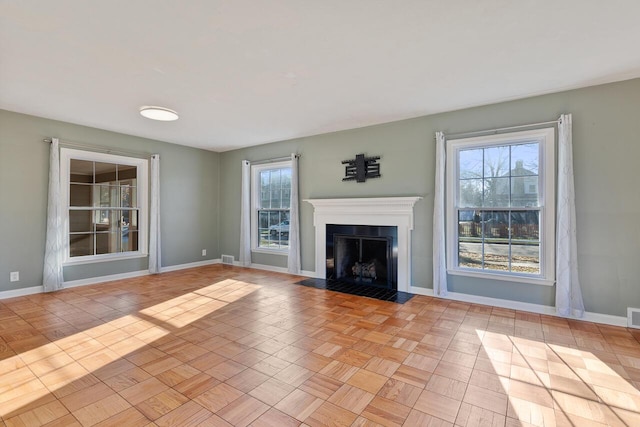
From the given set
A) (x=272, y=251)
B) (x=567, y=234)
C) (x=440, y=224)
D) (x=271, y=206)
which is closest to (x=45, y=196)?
(x=271, y=206)

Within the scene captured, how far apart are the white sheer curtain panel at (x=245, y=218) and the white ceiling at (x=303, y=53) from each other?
6.87 feet

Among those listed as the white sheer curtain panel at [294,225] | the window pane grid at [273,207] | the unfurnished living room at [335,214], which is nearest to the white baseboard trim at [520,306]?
the unfurnished living room at [335,214]

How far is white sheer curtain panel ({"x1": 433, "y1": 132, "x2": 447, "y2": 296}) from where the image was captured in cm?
395

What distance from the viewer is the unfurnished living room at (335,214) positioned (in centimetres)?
200

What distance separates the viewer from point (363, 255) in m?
4.85

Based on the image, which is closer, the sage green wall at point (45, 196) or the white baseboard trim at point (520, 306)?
the white baseboard trim at point (520, 306)

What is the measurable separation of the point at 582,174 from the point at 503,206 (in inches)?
31.5

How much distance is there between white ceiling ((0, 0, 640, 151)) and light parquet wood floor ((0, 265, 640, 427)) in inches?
97.3

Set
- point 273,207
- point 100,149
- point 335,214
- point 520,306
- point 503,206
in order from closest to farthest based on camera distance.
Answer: point 520,306 → point 503,206 → point 100,149 → point 335,214 → point 273,207

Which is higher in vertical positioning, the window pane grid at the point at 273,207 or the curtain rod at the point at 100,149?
the curtain rod at the point at 100,149

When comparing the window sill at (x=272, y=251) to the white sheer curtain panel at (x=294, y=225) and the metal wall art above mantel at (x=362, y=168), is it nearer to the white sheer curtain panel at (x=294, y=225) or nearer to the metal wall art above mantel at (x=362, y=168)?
the white sheer curtain panel at (x=294, y=225)

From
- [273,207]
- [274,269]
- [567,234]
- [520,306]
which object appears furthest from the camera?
[273,207]

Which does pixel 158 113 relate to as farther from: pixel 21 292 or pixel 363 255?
pixel 363 255

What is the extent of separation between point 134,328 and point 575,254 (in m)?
4.56
